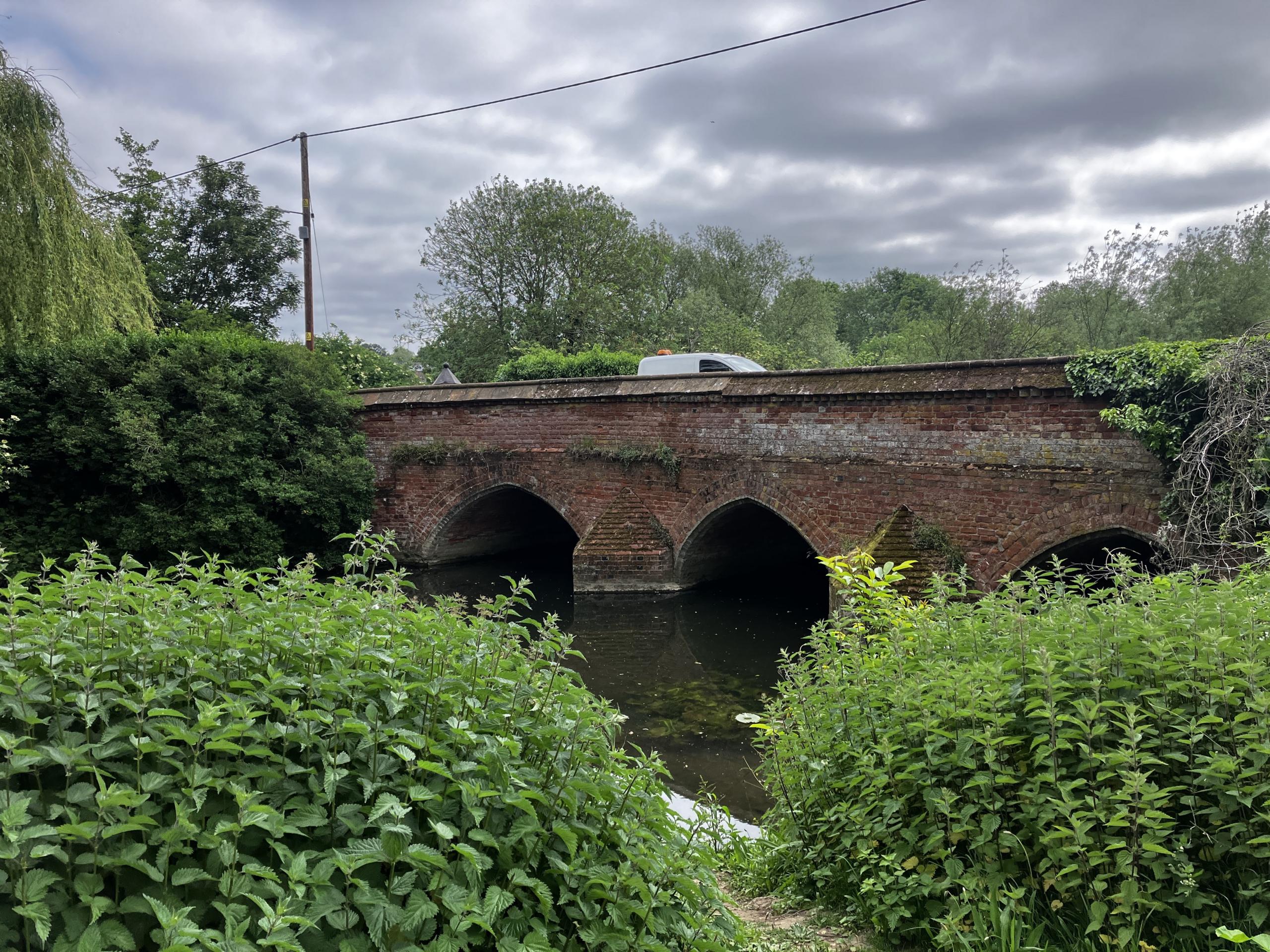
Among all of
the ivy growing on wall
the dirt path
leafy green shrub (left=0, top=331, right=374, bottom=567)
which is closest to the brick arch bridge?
the ivy growing on wall

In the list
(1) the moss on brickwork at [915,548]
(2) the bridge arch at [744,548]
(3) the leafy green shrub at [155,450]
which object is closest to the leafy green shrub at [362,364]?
(3) the leafy green shrub at [155,450]

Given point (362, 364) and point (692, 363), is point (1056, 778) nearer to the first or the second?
point (692, 363)

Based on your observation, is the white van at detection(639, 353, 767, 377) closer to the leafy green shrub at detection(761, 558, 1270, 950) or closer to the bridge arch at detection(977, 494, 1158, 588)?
the bridge arch at detection(977, 494, 1158, 588)

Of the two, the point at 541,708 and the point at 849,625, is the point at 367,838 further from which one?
the point at 849,625

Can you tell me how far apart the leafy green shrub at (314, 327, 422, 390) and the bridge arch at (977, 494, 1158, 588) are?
18.9 metres

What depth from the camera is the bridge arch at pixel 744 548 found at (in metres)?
13.2

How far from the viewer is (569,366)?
867 inches

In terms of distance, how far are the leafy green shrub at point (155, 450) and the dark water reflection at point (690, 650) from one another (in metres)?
3.43

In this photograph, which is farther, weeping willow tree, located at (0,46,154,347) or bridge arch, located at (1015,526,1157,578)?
weeping willow tree, located at (0,46,154,347)

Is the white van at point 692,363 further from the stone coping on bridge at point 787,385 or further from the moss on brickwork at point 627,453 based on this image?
the moss on brickwork at point 627,453

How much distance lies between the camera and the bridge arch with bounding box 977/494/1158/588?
8719 millimetres

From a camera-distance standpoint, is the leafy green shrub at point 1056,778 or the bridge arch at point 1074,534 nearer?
the leafy green shrub at point 1056,778

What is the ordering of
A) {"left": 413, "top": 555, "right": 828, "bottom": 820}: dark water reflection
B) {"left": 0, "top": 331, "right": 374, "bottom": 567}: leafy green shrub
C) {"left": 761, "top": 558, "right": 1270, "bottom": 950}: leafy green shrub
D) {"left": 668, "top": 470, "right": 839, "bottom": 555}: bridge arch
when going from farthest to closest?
1. {"left": 0, "top": 331, "right": 374, "bottom": 567}: leafy green shrub
2. {"left": 668, "top": 470, "right": 839, "bottom": 555}: bridge arch
3. {"left": 413, "top": 555, "right": 828, "bottom": 820}: dark water reflection
4. {"left": 761, "top": 558, "right": 1270, "bottom": 950}: leafy green shrub

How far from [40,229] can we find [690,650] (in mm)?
9952
